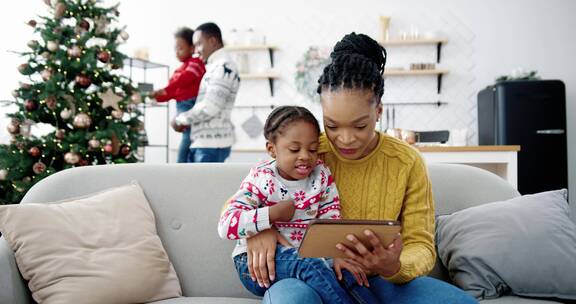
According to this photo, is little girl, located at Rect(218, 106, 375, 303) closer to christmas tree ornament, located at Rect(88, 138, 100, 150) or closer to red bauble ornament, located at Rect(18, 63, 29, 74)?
christmas tree ornament, located at Rect(88, 138, 100, 150)

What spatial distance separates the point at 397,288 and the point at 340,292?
0.14 m

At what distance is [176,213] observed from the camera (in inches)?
72.6

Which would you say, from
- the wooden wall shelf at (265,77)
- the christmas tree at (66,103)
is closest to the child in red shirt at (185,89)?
the christmas tree at (66,103)

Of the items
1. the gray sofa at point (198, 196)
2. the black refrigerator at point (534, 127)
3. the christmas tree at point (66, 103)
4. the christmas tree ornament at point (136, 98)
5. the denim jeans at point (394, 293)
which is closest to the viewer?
the denim jeans at point (394, 293)

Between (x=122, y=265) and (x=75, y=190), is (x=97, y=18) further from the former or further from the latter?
→ (x=122, y=265)

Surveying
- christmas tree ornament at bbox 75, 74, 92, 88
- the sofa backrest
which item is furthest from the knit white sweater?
the sofa backrest

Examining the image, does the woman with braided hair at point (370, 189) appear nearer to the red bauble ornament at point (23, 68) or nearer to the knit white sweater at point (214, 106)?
the knit white sweater at point (214, 106)

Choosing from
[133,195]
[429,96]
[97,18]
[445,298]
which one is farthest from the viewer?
[429,96]

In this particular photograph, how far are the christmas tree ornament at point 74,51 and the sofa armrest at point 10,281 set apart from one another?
224 centimetres

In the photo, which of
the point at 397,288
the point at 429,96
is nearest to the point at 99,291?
the point at 397,288

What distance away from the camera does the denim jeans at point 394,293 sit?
1189 mm

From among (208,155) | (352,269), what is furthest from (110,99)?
(352,269)

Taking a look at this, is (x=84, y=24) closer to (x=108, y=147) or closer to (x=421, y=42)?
(x=108, y=147)

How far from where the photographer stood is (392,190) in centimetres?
141
